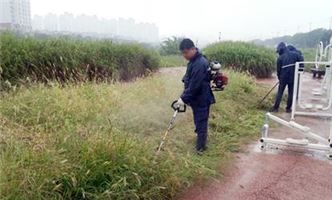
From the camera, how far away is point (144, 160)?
3764 millimetres

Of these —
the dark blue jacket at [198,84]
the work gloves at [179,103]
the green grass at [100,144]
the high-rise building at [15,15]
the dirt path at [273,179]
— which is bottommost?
the dirt path at [273,179]

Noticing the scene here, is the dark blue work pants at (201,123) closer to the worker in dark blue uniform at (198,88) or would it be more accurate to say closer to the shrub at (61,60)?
the worker in dark blue uniform at (198,88)

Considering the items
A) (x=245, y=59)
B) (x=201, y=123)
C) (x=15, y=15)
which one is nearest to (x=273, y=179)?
(x=201, y=123)

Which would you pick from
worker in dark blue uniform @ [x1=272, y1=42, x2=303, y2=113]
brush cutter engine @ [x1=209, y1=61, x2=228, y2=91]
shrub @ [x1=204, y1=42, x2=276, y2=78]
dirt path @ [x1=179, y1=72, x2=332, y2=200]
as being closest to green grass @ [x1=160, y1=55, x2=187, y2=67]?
shrub @ [x1=204, y1=42, x2=276, y2=78]

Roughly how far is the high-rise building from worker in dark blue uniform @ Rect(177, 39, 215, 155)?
14.1 feet

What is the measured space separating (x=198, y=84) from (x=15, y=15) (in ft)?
18.4

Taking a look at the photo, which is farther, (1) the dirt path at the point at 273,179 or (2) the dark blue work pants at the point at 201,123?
(2) the dark blue work pants at the point at 201,123

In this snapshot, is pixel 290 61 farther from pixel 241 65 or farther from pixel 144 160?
pixel 241 65

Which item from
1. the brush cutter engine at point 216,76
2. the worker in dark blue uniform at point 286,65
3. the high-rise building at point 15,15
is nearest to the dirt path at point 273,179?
the brush cutter engine at point 216,76

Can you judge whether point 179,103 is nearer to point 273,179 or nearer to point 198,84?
point 198,84

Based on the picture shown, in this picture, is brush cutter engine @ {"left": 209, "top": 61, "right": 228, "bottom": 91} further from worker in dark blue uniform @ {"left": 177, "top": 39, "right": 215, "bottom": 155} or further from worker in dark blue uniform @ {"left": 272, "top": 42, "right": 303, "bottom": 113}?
worker in dark blue uniform @ {"left": 272, "top": 42, "right": 303, "bottom": 113}

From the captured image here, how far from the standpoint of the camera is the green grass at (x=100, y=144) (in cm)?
329

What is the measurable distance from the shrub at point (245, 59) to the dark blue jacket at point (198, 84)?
32.4 feet

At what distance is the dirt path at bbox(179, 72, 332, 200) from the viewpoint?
13.7ft
